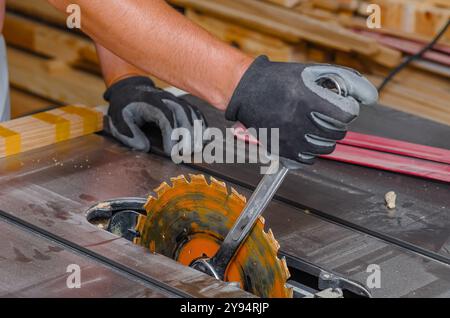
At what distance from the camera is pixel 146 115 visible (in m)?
3.04

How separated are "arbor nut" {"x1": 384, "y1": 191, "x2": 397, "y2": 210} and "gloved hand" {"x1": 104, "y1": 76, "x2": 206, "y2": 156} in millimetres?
657

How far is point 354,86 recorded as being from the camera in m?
2.12

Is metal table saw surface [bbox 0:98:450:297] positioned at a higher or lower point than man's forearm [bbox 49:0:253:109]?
lower

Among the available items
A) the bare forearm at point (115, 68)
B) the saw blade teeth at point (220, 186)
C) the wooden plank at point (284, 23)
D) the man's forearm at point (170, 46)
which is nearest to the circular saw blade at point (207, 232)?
the saw blade teeth at point (220, 186)

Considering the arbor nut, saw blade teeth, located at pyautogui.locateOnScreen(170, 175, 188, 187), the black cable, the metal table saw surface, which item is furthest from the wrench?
the black cable

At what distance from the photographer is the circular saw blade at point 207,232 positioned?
220 centimetres

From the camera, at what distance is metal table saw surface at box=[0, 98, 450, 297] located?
213 centimetres

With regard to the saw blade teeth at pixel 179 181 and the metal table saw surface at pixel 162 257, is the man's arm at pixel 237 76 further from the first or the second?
the metal table saw surface at pixel 162 257

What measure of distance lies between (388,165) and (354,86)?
92 cm
